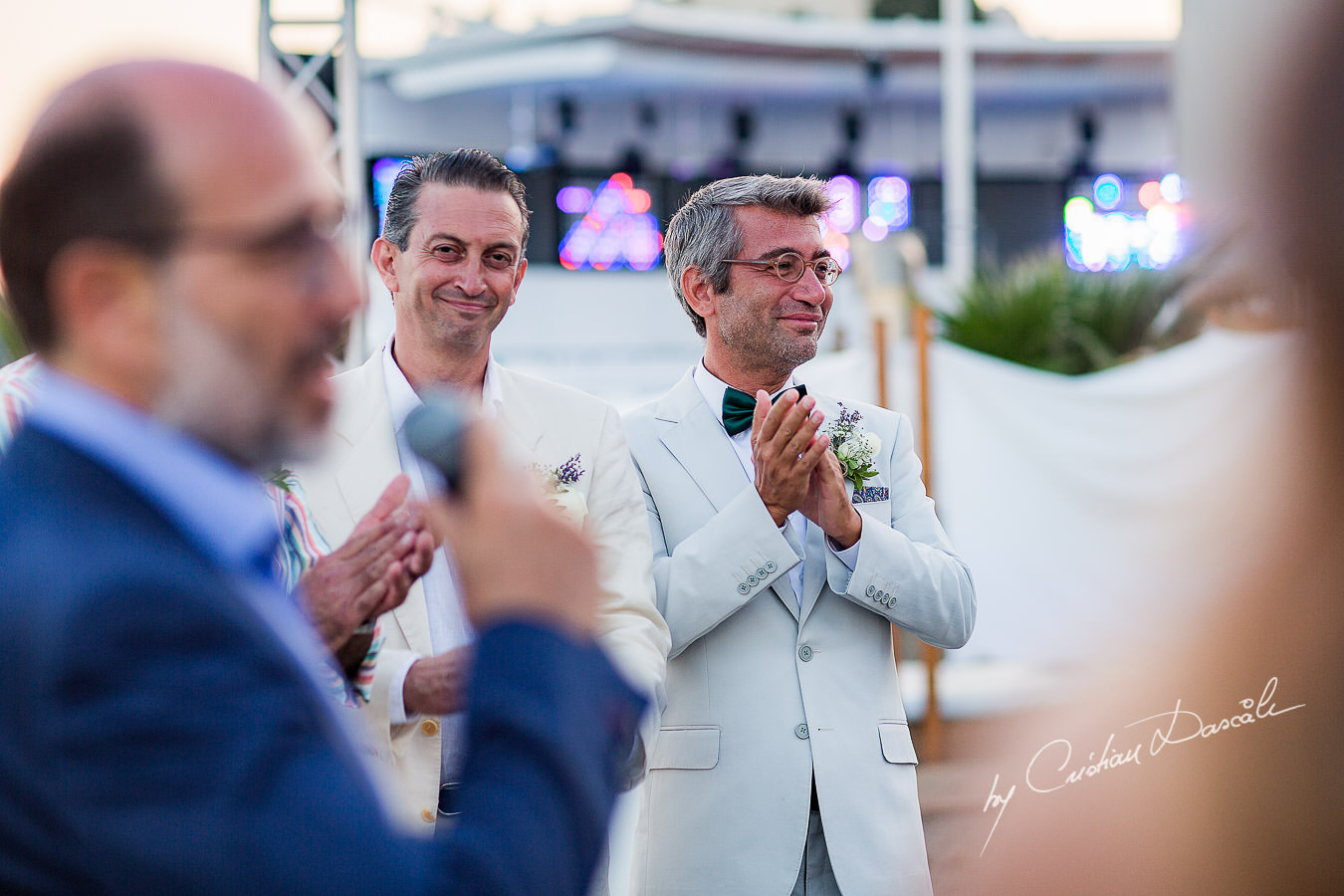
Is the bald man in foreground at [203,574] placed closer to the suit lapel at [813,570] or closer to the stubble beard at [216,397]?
the stubble beard at [216,397]

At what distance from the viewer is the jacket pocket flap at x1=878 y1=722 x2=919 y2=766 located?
2.33 m

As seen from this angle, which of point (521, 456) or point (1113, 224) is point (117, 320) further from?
point (1113, 224)

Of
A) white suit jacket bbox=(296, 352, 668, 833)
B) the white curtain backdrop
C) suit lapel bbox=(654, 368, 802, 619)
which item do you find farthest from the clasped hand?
the white curtain backdrop

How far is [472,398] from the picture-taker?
7.56ft

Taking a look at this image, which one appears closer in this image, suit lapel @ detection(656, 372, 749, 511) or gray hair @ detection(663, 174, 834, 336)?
suit lapel @ detection(656, 372, 749, 511)

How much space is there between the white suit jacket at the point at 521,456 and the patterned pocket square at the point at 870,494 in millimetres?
507

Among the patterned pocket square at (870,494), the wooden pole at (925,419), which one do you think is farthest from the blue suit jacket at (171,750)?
the wooden pole at (925,419)

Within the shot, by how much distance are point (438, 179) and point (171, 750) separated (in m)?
1.80

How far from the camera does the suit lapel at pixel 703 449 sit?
2480mm

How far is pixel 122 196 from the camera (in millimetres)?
825

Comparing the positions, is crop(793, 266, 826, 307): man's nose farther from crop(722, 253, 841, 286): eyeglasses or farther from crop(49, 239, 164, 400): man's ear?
crop(49, 239, 164, 400): man's ear

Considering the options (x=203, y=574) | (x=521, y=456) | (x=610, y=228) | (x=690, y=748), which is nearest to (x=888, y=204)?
(x=610, y=228)

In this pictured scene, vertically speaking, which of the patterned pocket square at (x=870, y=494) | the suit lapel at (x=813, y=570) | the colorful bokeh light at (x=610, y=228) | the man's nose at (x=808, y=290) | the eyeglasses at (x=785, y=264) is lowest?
the suit lapel at (x=813, y=570)

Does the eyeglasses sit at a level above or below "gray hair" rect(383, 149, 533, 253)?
below
